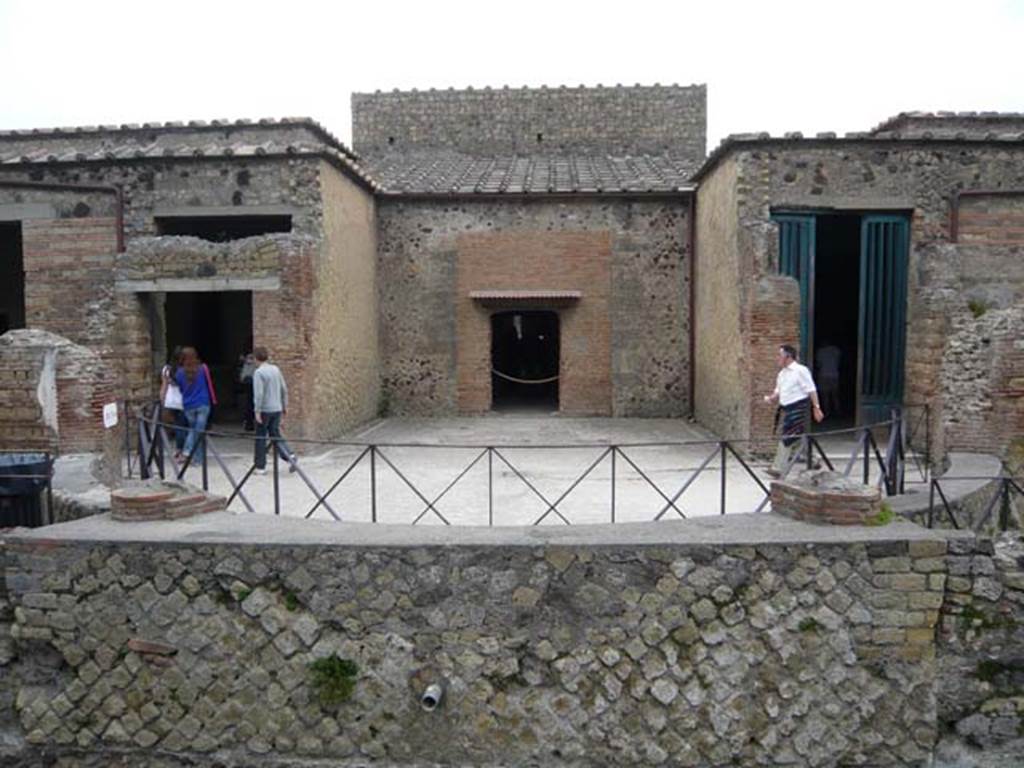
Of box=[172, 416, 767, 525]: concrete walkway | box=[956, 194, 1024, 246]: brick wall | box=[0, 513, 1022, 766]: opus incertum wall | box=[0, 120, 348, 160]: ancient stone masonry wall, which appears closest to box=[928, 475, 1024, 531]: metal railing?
box=[0, 513, 1022, 766]: opus incertum wall

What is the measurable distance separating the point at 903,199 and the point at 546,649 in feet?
30.9

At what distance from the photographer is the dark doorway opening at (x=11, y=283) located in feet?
59.1

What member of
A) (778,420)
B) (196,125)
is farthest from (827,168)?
(196,125)

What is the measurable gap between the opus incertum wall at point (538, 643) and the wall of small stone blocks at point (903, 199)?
586cm

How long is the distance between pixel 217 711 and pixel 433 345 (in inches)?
445

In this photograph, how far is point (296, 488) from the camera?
32.7ft

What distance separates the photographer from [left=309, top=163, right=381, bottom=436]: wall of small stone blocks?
42.2 feet

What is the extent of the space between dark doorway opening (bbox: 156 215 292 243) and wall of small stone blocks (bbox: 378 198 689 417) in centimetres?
234

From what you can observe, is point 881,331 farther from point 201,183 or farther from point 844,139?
point 201,183

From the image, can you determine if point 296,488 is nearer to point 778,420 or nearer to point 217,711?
point 217,711

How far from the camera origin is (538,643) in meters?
5.99

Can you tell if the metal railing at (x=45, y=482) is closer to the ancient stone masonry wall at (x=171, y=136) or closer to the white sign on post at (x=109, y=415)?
the white sign on post at (x=109, y=415)

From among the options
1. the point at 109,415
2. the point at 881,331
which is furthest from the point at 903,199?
the point at 109,415

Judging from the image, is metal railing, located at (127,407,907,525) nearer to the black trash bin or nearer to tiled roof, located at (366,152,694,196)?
the black trash bin
